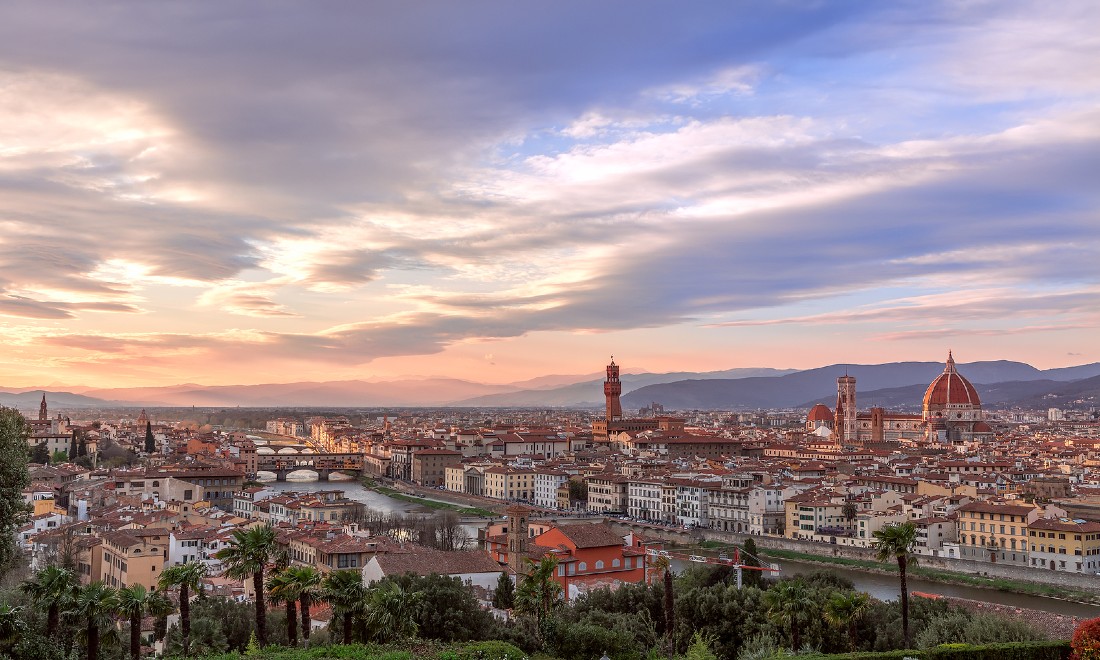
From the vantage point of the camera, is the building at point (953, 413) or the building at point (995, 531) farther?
the building at point (953, 413)

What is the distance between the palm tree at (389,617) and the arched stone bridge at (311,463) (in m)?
71.5

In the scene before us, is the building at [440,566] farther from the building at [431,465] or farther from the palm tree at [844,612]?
the building at [431,465]

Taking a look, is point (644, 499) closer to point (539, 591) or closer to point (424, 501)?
point (424, 501)

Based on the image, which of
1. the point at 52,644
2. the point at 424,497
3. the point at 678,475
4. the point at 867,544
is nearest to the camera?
the point at 52,644

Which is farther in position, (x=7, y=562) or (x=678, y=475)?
(x=678, y=475)

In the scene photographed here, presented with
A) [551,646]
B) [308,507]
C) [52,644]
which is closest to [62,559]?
[308,507]

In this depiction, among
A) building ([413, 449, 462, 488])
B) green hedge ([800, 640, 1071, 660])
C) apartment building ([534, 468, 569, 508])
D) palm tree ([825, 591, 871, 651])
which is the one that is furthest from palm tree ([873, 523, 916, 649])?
building ([413, 449, 462, 488])

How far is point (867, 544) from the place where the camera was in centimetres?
4091

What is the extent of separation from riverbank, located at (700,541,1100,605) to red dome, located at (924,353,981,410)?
240ft

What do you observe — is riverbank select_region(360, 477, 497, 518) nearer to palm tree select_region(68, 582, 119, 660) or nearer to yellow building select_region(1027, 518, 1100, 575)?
yellow building select_region(1027, 518, 1100, 575)

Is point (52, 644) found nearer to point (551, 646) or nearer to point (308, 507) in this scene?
point (551, 646)

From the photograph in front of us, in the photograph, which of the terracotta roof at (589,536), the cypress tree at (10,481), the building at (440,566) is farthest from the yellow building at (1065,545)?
the cypress tree at (10,481)

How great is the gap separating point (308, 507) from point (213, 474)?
1655cm

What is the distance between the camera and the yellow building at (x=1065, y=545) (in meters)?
34.6
